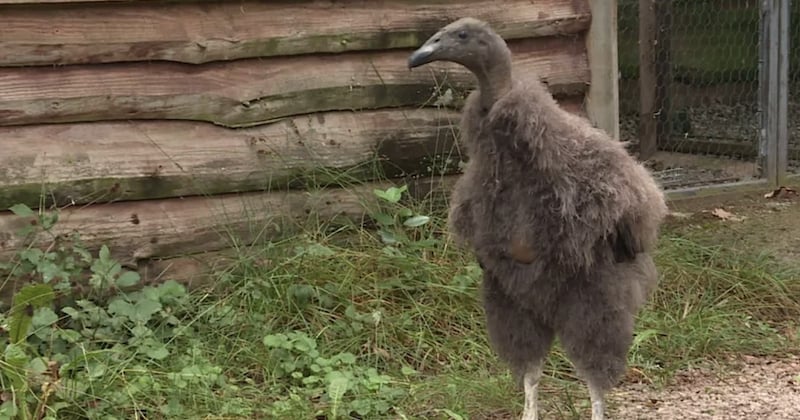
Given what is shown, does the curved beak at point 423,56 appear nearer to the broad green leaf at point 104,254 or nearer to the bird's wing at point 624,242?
the bird's wing at point 624,242

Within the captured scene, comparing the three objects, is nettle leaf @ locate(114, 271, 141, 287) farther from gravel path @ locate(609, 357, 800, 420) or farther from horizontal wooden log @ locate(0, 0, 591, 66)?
gravel path @ locate(609, 357, 800, 420)

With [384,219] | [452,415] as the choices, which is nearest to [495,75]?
[452,415]

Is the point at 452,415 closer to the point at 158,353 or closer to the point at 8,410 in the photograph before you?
the point at 158,353

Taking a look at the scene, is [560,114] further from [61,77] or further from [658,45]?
[658,45]

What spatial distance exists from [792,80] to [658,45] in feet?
3.43

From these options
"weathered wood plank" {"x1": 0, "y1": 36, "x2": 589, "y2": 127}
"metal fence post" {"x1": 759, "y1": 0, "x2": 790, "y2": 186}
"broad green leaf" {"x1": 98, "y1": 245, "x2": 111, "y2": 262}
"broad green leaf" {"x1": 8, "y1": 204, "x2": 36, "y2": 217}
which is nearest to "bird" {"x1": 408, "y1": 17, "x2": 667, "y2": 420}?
"weathered wood plank" {"x1": 0, "y1": 36, "x2": 589, "y2": 127}

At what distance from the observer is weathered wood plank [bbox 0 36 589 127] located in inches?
166

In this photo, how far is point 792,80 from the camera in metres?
6.73

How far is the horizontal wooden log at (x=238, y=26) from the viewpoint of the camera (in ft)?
13.7

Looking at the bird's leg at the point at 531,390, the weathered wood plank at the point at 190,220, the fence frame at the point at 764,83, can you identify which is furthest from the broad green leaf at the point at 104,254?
the fence frame at the point at 764,83

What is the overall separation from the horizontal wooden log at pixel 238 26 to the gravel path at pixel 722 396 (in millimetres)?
1934

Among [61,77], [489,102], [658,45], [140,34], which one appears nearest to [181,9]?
[140,34]

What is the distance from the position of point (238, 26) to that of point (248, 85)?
269mm

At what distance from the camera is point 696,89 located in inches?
262
